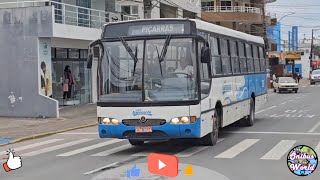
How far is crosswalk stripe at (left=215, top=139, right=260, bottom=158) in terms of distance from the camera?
12.0 m

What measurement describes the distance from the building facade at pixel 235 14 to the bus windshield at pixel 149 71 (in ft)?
178

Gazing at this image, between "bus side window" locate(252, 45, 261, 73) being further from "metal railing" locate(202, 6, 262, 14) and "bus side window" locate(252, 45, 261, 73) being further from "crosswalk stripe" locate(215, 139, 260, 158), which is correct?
"metal railing" locate(202, 6, 262, 14)

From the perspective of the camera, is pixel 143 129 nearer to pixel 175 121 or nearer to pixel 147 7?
pixel 175 121

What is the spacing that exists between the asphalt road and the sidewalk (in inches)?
35.0

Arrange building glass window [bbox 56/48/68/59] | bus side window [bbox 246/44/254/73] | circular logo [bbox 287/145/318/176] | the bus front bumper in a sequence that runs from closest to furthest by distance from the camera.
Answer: circular logo [bbox 287/145/318/176], the bus front bumper, bus side window [bbox 246/44/254/73], building glass window [bbox 56/48/68/59]

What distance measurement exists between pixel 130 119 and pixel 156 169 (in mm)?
2775

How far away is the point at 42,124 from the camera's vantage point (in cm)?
2177

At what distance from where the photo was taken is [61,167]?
36.2 ft

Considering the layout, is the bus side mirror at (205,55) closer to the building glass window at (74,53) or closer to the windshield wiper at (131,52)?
the windshield wiper at (131,52)

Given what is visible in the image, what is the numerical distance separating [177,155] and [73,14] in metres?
18.3

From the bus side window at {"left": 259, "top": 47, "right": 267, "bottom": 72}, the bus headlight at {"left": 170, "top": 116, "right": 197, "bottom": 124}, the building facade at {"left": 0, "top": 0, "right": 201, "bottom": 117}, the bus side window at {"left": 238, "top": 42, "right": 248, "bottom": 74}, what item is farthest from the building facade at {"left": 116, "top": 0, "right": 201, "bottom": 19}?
the bus headlight at {"left": 170, "top": 116, "right": 197, "bottom": 124}

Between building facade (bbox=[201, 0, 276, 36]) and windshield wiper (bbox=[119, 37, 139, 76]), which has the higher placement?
building facade (bbox=[201, 0, 276, 36])

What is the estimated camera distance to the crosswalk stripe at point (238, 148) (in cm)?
1202

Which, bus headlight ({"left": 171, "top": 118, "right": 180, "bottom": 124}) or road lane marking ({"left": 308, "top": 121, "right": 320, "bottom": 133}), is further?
road lane marking ({"left": 308, "top": 121, "right": 320, "bottom": 133})
